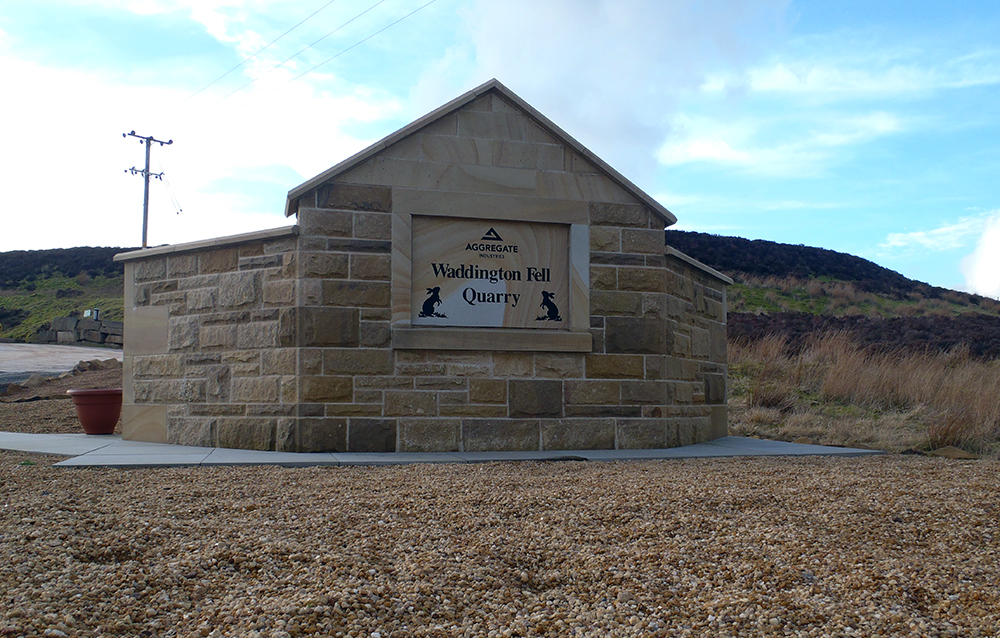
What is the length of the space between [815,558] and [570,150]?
517cm

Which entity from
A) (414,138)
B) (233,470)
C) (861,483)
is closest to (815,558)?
(861,483)

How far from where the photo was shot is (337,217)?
683 cm

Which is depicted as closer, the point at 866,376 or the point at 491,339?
the point at 491,339

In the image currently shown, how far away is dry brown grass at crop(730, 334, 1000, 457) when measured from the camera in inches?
347

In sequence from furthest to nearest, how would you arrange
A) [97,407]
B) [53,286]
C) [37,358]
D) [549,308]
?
[53,286], [37,358], [97,407], [549,308]

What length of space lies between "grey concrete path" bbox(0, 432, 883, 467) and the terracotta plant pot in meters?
0.53

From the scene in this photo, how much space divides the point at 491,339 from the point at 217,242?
9.40 feet

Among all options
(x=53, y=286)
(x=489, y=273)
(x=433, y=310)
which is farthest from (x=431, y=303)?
(x=53, y=286)

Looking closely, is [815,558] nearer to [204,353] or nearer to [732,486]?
[732,486]

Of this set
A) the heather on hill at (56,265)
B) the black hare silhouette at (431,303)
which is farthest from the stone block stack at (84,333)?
the black hare silhouette at (431,303)

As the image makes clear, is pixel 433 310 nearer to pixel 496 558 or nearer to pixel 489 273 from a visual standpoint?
pixel 489 273

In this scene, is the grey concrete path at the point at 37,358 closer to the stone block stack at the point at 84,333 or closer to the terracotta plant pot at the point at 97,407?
the stone block stack at the point at 84,333

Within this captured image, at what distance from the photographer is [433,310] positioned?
700cm

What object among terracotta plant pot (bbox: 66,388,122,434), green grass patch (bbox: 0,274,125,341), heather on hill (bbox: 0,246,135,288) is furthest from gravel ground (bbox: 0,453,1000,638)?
heather on hill (bbox: 0,246,135,288)
